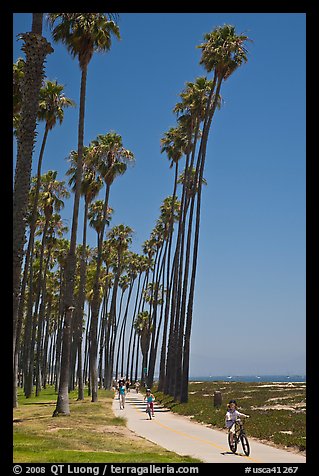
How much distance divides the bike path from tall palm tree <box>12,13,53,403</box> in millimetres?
6655

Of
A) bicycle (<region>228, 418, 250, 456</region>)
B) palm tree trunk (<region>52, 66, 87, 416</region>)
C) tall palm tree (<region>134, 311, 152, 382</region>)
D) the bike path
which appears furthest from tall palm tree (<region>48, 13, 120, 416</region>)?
tall palm tree (<region>134, 311, 152, 382</region>)

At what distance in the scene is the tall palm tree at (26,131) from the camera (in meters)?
19.1

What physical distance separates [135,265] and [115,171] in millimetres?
59728

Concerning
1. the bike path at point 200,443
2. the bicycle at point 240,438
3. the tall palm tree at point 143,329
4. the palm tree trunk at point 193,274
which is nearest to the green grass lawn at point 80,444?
the bike path at point 200,443

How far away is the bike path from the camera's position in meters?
16.1

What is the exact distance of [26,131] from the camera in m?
19.8

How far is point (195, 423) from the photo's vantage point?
2845 centimetres

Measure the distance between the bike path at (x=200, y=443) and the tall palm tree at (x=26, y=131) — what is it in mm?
6655

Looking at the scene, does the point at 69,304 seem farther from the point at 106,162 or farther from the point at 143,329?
the point at 143,329

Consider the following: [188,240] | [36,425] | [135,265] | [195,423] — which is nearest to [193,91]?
[188,240]

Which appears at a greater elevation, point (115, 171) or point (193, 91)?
point (193, 91)

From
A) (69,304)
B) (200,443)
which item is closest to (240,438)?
(200,443)
